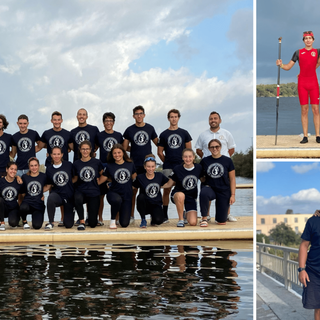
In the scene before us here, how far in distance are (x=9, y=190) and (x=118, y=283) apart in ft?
12.7

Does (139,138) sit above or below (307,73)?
below

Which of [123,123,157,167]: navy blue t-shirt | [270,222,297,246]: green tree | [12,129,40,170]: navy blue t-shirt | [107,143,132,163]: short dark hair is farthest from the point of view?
[270,222,297,246]: green tree

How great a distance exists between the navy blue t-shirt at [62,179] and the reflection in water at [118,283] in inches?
43.4

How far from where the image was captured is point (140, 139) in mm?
9031

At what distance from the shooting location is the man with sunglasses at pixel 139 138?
29.6ft

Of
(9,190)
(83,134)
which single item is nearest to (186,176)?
(83,134)

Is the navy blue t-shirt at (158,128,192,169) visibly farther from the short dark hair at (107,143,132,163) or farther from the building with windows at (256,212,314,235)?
the building with windows at (256,212,314,235)

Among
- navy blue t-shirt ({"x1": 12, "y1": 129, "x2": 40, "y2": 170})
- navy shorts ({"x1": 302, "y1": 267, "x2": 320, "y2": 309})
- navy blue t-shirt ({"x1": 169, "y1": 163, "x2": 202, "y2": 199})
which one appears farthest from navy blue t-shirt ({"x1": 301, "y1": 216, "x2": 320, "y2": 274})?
navy blue t-shirt ({"x1": 12, "y1": 129, "x2": 40, "y2": 170})

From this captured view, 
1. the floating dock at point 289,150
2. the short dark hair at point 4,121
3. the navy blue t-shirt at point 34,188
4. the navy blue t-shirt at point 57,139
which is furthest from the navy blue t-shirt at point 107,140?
the floating dock at point 289,150

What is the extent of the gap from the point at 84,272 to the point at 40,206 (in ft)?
9.45

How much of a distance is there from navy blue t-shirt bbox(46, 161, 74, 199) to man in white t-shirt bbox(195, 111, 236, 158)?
2.44m

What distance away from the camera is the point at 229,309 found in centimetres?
501

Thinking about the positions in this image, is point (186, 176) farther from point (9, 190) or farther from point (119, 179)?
point (9, 190)

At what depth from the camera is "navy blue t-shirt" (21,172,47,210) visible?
8875mm
